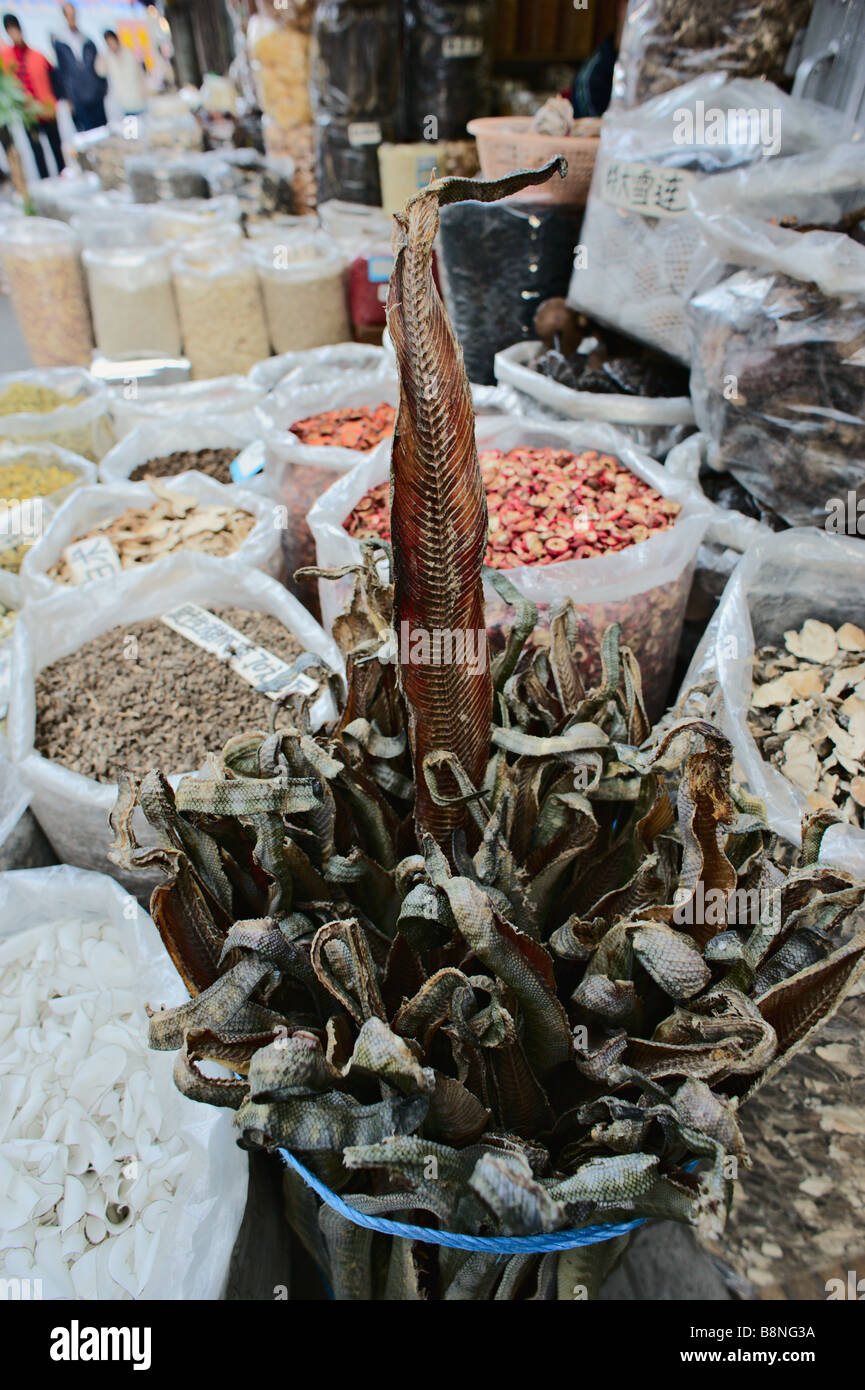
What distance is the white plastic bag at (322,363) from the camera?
1783mm

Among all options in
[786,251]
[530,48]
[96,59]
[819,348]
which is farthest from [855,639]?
[96,59]

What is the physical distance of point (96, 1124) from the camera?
32.8 inches

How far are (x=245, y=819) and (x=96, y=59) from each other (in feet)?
22.3

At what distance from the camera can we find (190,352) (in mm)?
2381

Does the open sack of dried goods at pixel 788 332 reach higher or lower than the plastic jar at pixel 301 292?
higher

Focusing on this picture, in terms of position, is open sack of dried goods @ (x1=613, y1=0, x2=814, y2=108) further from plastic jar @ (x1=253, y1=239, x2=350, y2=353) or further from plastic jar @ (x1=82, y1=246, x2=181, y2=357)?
plastic jar @ (x1=82, y1=246, x2=181, y2=357)

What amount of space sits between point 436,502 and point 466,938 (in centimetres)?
30

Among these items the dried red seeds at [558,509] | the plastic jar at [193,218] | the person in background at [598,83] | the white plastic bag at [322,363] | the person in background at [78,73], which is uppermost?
the person in background at [598,83]

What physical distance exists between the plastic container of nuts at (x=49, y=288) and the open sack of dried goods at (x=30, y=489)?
1.04 meters

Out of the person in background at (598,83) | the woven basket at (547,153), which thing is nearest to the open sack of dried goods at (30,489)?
the woven basket at (547,153)

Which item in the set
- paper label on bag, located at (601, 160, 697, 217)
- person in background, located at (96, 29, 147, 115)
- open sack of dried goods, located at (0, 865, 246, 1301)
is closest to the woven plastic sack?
paper label on bag, located at (601, 160, 697, 217)

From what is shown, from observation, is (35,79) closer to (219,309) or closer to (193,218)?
(193,218)

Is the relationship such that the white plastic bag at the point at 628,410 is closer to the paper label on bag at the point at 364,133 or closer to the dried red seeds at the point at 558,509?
the dried red seeds at the point at 558,509
